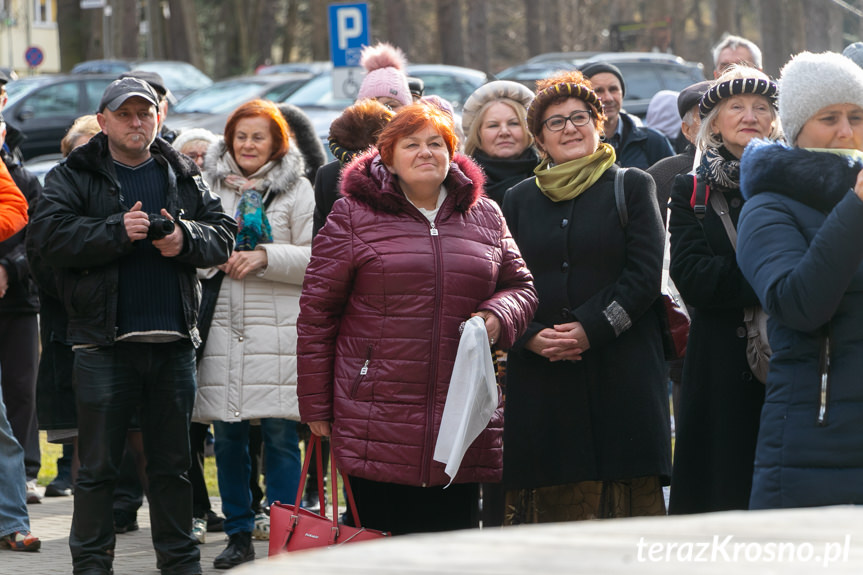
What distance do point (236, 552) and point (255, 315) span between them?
45.6 inches

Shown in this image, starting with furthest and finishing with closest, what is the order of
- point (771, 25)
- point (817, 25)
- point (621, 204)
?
point (771, 25) → point (817, 25) → point (621, 204)

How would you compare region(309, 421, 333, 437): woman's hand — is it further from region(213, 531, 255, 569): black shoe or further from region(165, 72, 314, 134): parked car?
region(165, 72, 314, 134): parked car

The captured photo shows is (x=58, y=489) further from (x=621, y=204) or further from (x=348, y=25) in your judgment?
(x=348, y=25)

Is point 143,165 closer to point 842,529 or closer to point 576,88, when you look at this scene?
point 576,88

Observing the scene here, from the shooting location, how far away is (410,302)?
4.90 metres

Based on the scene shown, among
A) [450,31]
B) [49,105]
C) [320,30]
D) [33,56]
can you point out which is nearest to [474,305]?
[49,105]

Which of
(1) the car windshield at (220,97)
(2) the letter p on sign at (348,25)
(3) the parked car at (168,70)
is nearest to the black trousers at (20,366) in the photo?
(2) the letter p on sign at (348,25)

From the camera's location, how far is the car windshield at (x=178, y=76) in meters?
28.0

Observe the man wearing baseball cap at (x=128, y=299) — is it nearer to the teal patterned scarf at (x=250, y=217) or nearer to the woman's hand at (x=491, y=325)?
the teal patterned scarf at (x=250, y=217)

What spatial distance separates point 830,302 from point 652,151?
4.22 meters

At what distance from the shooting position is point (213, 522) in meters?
7.50

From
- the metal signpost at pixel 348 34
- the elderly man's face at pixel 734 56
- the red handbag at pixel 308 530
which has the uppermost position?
the metal signpost at pixel 348 34

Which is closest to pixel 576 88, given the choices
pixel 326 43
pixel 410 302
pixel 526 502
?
pixel 410 302

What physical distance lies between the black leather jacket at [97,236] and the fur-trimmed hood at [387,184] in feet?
3.21
